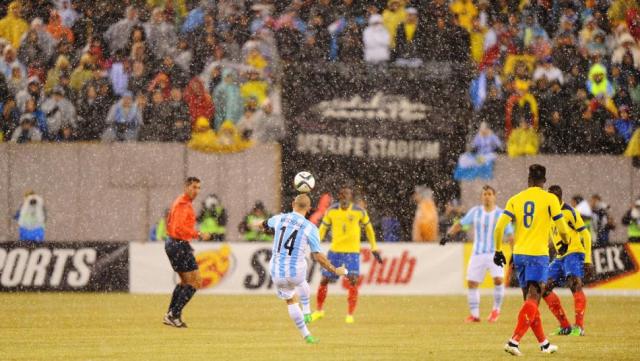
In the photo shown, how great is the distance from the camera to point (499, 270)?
2123cm

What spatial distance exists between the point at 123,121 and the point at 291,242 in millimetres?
13963

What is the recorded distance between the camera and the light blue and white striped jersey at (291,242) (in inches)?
604

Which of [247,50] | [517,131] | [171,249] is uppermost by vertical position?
[247,50]

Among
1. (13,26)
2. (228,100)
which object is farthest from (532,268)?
(13,26)

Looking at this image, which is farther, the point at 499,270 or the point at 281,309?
the point at 281,309

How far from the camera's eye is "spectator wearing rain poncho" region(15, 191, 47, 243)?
92.0 feet

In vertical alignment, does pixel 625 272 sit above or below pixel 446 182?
below

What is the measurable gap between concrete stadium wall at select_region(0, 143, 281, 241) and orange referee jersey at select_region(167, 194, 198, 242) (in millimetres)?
9196

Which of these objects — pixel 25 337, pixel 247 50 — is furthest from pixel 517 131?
pixel 25 337

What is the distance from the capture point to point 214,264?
90.5ft

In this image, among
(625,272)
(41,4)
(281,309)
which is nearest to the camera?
(281,309)

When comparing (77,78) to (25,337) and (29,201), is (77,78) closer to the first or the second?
(29,201)

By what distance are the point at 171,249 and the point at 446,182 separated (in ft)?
35.7

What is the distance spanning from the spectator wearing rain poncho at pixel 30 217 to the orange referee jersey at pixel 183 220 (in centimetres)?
991
